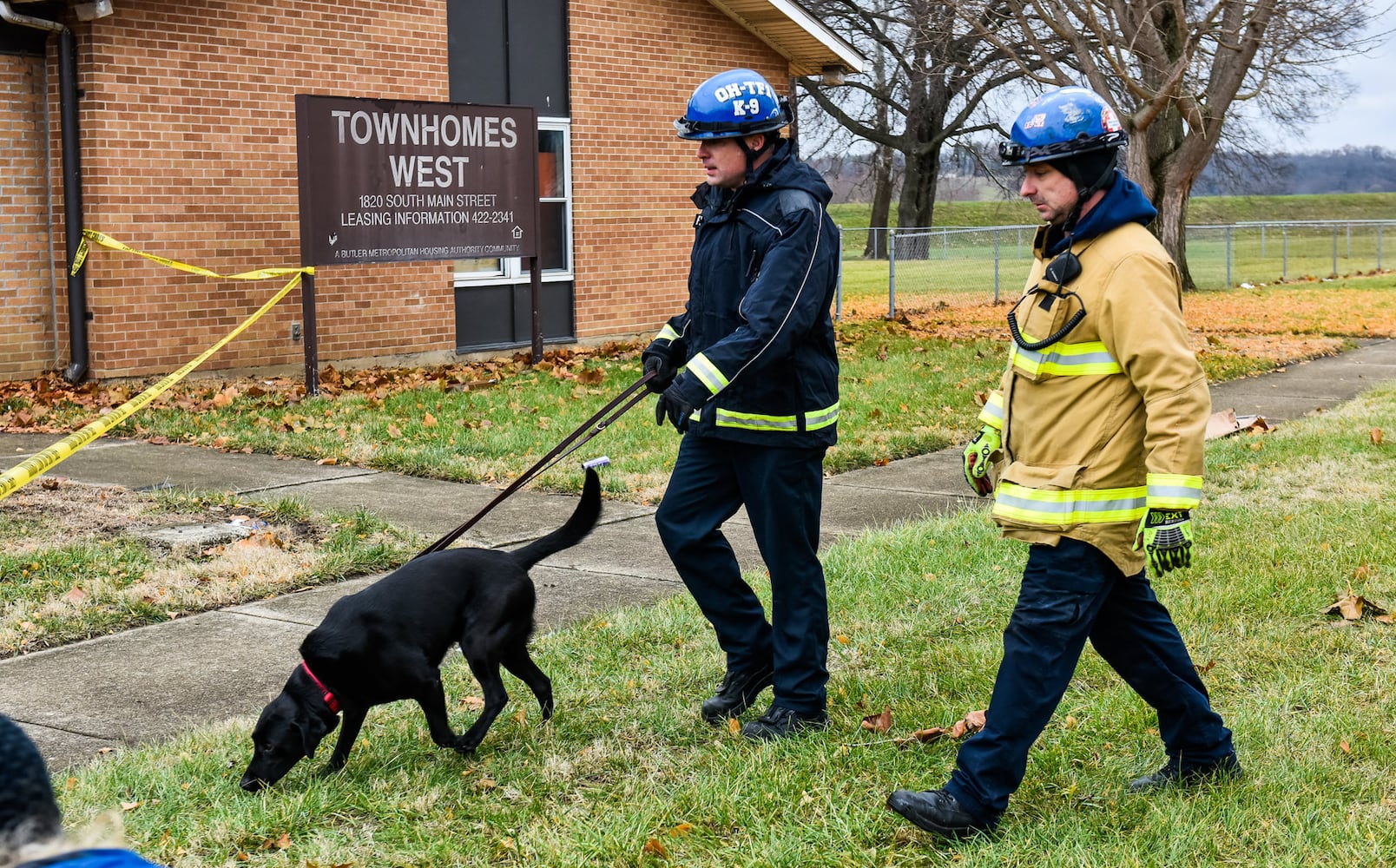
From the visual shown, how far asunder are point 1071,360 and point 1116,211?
40 cm

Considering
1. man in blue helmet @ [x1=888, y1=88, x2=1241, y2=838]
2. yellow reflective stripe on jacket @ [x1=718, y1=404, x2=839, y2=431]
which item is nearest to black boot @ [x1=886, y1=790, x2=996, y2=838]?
man in blue helmet @ [x1=888, y1=88, x2=1241, y2=838]

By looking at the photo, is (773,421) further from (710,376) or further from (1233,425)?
(1233,425)

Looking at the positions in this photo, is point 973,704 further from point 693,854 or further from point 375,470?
point 375,470

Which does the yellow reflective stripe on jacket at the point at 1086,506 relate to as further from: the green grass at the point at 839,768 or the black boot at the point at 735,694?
the black boot at the point at 735,694

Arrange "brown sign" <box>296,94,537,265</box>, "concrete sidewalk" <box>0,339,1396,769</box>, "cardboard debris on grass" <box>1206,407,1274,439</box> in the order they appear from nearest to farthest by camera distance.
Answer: "concrete sidewalk" <box>0,339,1396,769</box>
"cardboard debris on grass" <box>1206,407,1274,439</box>
"brown sign" <box>296,94,537,265</box>

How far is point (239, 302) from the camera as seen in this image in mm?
13516

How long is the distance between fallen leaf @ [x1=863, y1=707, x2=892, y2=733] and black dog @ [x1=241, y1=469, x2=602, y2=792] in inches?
44.8

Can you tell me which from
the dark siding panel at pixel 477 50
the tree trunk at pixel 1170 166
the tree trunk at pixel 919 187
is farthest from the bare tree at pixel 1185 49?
the tree trunk at pixel 919 187

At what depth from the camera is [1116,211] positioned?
3646 mm

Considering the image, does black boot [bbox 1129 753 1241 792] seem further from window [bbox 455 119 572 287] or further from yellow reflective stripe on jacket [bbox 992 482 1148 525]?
window [bbox 455 119 572 287]

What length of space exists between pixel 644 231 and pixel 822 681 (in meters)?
13.6

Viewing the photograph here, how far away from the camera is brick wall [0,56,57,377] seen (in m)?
12.3

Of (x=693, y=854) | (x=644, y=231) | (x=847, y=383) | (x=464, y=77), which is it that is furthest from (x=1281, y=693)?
(x=644, y=231)

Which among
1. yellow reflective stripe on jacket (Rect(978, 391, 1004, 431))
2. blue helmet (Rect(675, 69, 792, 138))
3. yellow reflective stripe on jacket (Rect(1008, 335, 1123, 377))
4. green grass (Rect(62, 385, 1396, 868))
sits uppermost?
blue helmet (Rect(675, 69, 792, 138))
